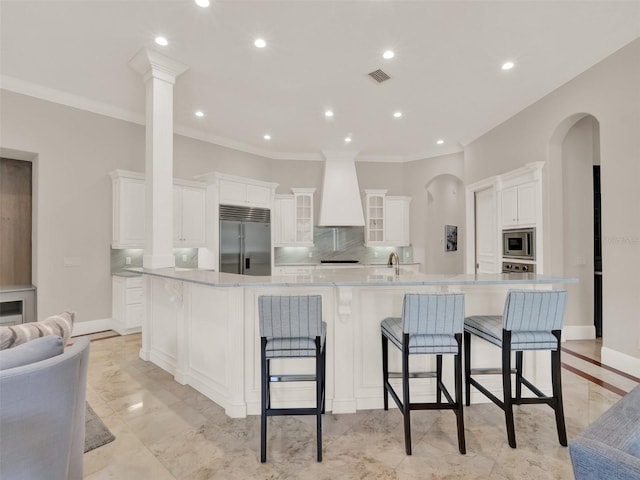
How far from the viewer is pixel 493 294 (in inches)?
95.5

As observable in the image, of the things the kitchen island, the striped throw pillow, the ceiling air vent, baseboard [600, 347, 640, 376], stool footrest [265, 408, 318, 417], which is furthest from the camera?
the ceiling air vent

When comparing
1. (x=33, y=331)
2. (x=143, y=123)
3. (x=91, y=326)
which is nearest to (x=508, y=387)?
(x=33, y=331)

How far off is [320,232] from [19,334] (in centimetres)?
567

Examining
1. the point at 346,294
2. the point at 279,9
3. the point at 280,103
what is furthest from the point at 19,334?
the point at 280,103

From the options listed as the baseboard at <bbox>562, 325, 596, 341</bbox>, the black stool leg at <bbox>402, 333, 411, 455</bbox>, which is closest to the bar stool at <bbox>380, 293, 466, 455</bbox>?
the black stool leg at <bbox>402, 333, 411, 455</bbox>

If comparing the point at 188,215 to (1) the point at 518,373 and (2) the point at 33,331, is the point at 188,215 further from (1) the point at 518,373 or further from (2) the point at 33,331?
(1) the point at 518,373

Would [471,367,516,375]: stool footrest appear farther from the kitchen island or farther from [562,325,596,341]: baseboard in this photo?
[562,325,596,341]: baseboard

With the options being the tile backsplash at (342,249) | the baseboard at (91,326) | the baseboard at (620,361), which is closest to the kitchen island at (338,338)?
the baseboard at (620,361)

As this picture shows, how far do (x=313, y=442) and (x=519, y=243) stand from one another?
12.8ft

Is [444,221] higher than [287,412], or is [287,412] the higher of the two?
[444,221]

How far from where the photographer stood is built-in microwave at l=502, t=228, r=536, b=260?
13.3ft

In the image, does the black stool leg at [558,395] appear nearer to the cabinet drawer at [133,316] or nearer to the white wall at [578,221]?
the white wall at [578,221]

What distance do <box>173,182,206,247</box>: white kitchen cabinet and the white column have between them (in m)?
1.50

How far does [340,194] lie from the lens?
6.57 meters
